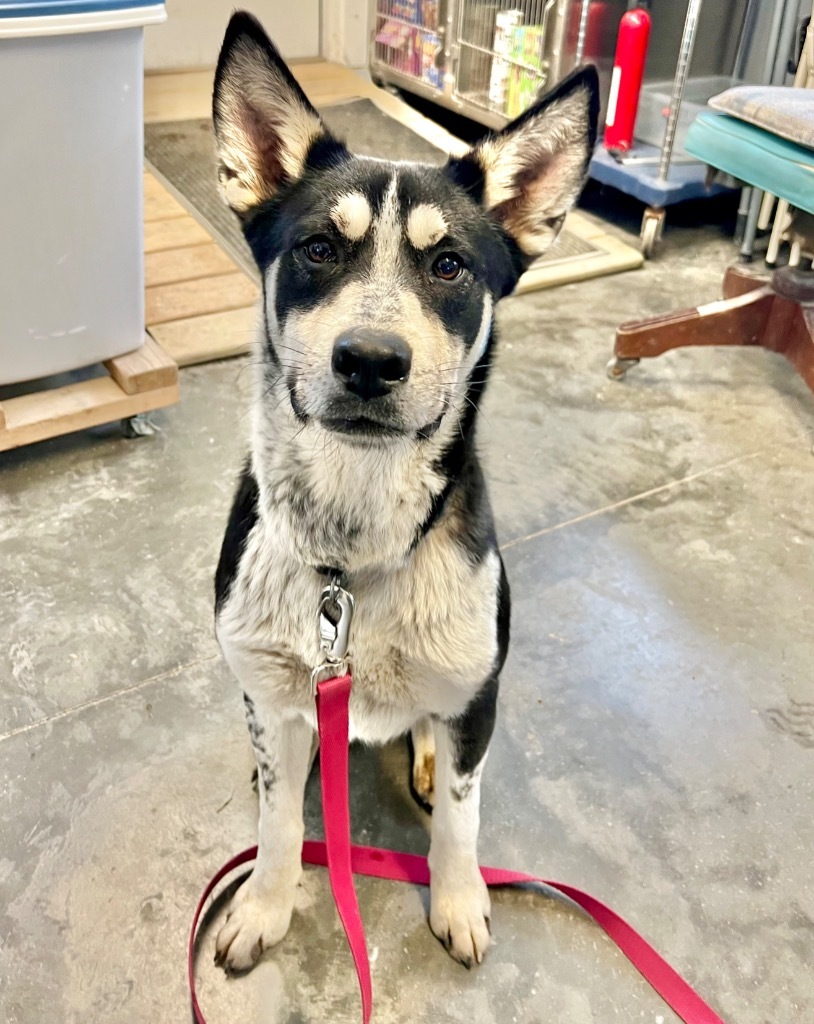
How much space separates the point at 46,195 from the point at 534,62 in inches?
97.7

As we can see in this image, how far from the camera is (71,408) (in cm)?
230

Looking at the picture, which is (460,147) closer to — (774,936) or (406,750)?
(406,750)

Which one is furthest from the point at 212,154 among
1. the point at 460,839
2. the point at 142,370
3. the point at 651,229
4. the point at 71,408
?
the point at 460,839

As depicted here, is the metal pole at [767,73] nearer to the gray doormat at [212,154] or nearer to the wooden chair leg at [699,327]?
the gray doormat at [212,154]

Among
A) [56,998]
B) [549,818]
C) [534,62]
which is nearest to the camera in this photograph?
[56,998]

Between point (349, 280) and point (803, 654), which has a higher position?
point (349, 280)

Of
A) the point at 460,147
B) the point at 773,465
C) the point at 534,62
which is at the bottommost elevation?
the point at 773,465

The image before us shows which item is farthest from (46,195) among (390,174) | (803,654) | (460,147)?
(460,147)

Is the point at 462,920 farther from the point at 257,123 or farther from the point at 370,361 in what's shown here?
the point at 257,123

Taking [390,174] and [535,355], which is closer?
[390,174]

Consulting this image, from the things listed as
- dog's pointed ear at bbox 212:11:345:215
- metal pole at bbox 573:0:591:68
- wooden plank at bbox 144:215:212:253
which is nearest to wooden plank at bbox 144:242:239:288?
wooden plank at bbox 144:215:212:253

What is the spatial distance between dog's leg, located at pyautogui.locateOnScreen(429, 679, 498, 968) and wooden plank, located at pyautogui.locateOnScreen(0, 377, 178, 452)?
1455 millimetres

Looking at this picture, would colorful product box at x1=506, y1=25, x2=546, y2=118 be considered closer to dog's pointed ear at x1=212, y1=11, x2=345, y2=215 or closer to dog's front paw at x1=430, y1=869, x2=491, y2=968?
dog's pointed ear at x1=212, y1=11, x2=345, y2=215

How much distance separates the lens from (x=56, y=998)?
129 centimetres
